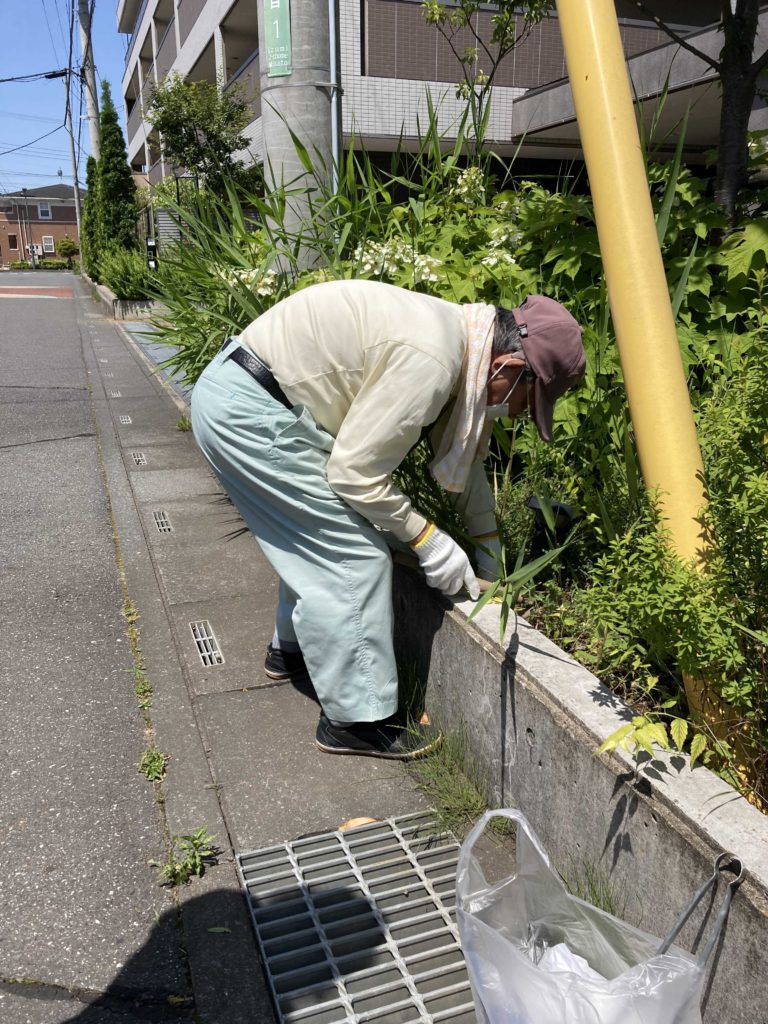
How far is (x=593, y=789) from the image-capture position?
1.94m

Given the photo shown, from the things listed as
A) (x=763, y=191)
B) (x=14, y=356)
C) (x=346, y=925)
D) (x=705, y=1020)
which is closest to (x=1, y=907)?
(x=346, y=925)

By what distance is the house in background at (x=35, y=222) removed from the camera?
93.2 metres

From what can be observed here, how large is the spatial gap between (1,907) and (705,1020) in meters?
1.70

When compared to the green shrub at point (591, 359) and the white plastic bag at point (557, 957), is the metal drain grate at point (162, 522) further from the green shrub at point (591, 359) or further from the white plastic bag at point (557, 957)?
the white plastic bag at point (557, 957)

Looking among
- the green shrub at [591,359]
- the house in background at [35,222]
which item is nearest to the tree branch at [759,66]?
the green shrub at [591,359]

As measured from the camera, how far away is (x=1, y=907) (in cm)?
215

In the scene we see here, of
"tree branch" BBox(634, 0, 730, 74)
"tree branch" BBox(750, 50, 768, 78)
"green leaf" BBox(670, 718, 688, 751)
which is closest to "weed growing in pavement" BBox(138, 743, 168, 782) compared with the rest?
"green leaf" BBox(670, 718, 688, 751)

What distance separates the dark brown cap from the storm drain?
135 centimetres

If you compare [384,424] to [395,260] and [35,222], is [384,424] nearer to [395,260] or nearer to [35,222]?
[395,260]

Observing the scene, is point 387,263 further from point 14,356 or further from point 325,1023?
point 14,356

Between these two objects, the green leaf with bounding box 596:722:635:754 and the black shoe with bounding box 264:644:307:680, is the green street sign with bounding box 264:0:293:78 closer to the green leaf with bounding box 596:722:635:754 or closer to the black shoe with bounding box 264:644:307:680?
the black shoe with bounding box 264:644:307:680

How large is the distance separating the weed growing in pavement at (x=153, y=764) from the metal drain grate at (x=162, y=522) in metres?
2.41

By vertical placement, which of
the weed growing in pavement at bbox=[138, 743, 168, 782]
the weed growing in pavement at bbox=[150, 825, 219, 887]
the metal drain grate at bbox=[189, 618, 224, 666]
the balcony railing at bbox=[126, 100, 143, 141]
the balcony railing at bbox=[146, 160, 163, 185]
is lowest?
the weed growing in pavement at bbox=[150, 825, 219, 887]

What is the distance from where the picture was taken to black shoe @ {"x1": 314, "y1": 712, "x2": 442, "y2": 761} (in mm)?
2777
